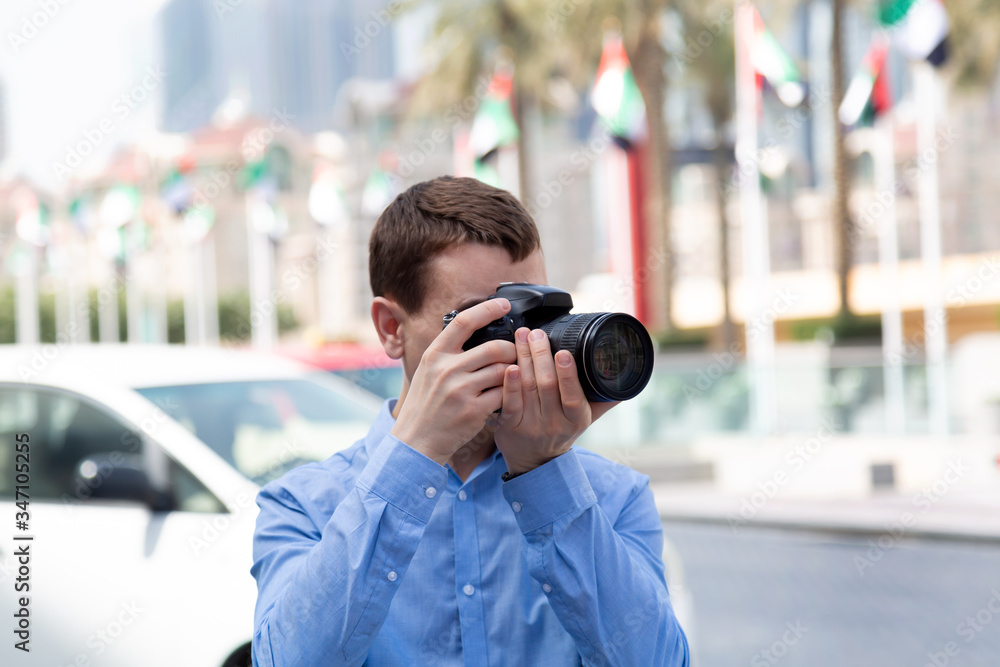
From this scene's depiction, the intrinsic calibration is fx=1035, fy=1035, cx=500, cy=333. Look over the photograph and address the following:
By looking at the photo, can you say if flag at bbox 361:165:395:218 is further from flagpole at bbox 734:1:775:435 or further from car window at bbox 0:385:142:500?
car window at bbox 0:385:142:500

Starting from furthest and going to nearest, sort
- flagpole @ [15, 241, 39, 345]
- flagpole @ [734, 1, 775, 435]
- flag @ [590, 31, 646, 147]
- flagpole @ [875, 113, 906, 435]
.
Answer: flagpole @ [15, 241, 39, 345] → flag @ [590, 31, 646, 147] → flagpole @ [734, 1, 775, 435] → flagpole @ [875, 113, 906, 435]

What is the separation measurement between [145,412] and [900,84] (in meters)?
61.0

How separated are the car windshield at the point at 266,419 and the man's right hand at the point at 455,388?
190 cm

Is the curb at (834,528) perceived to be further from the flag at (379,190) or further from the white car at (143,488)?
the flag at (379,190)

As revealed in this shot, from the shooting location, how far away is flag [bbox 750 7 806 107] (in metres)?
15.1

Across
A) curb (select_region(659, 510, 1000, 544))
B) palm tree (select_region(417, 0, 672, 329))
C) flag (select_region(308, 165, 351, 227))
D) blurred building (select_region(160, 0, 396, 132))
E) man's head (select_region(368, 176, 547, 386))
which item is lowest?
curb (select_region(659, 510, 1000, 544))

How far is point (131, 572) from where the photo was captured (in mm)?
2977

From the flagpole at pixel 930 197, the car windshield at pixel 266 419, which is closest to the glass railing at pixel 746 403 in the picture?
the flagpole at pixel 930 197

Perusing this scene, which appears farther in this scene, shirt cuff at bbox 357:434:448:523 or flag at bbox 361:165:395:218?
flag at bbox 361:165:395:218

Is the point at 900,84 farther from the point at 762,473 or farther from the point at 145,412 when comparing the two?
the point at 145,412

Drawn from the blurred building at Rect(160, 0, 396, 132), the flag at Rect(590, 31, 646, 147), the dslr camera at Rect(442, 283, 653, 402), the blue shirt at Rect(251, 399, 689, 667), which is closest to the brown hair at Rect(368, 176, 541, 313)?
the dslr camera at Rect(442, 283, 653, 402)

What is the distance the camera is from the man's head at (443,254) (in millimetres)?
1678

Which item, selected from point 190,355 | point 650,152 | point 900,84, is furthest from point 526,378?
point 900,84

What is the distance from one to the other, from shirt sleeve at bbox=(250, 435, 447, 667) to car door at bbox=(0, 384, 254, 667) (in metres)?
1.35
